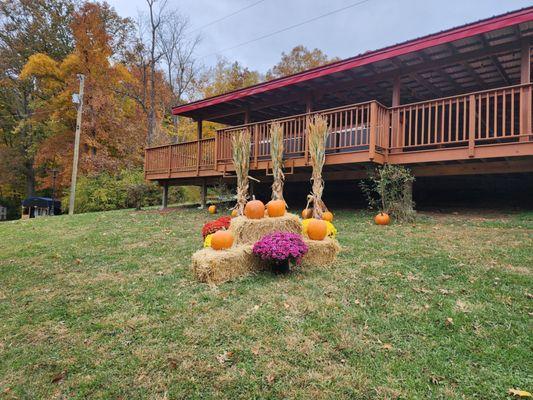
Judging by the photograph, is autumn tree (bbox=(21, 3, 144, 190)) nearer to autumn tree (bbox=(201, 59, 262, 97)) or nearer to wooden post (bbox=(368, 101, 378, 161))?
autumn tree (bbox=(201, 59, 262, 97))

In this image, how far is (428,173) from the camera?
286 inches

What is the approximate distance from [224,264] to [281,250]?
0.63 m

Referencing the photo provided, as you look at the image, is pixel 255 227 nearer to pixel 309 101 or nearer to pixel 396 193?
pixel 396 193

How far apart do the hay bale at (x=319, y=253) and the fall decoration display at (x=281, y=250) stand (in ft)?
0.71

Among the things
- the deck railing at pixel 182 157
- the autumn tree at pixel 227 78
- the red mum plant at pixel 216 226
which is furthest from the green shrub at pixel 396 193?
the autumn tree at pixel 227 78

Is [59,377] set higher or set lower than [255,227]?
lower

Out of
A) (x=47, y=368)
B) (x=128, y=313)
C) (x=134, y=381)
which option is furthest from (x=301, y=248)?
(x=47, y=368)

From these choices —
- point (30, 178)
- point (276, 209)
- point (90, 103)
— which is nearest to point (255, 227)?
point (276, 209)

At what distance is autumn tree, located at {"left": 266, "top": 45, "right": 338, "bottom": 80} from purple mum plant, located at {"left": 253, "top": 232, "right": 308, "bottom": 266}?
20.1 metres

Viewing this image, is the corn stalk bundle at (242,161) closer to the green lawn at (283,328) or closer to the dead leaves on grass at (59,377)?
the green lawn at (283,328)

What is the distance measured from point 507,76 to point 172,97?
1909 centimetres

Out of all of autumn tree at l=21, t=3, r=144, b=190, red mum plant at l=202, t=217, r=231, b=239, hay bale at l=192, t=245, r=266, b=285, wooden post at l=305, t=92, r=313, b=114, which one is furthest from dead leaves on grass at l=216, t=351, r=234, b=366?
autumn tree at l=21, t=3, r=144, b=190

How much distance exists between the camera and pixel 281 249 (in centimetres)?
358

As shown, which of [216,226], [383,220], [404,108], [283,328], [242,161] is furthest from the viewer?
[404,108]
